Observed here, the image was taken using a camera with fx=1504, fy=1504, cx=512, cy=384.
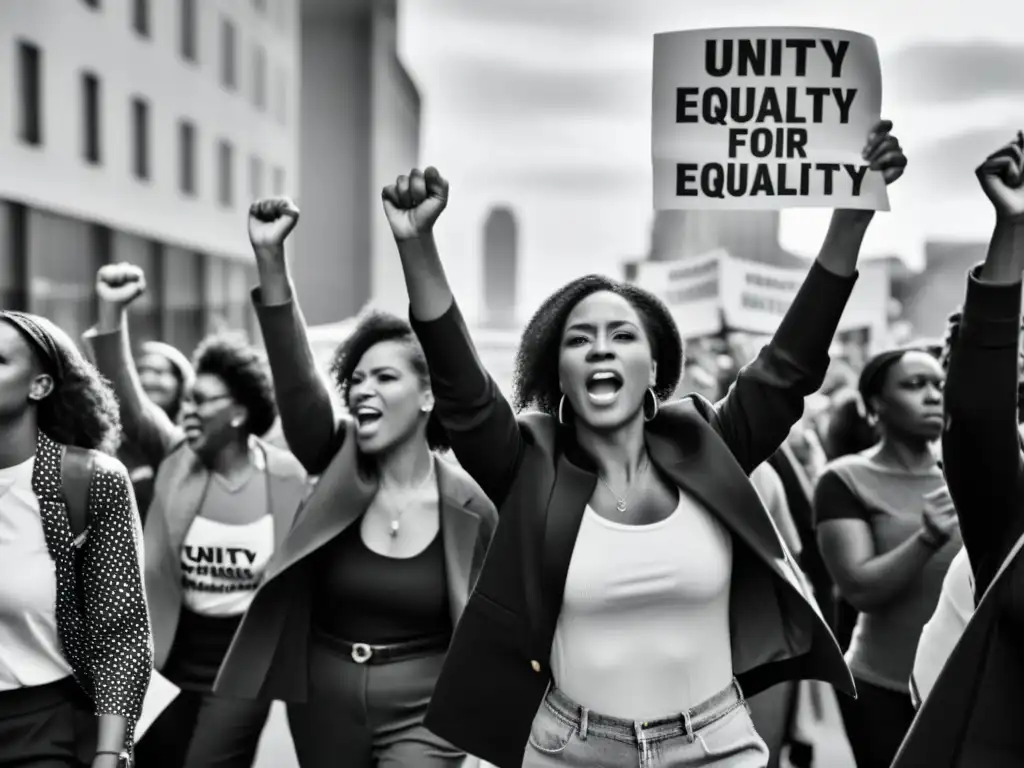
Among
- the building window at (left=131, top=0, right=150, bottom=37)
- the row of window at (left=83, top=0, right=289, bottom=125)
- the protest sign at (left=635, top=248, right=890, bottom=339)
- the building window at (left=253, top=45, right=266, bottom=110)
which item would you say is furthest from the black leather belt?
the building window at (left=253, top=45, right=266, bottom=110)

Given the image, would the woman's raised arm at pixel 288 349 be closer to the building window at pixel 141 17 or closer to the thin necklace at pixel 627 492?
the thin necklace at pixel 627 492

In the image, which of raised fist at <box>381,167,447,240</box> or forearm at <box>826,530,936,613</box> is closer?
raised fist at <box>381,167,447,240</box>

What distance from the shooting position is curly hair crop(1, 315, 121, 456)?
378 centimetres

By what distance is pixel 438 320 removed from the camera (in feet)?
10.8

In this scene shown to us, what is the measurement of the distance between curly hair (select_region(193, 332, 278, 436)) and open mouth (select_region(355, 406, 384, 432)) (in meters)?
1.48

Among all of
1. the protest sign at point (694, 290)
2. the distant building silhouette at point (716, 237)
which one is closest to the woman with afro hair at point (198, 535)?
the protest sign at point (694, 290)

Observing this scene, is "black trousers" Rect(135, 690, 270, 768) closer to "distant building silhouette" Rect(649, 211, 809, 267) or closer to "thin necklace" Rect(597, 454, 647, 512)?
"thin necklace" Rect(597, 454, 647, 512)

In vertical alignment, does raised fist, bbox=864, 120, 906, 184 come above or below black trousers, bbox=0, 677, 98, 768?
above

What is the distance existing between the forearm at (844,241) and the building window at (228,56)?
29534 mm

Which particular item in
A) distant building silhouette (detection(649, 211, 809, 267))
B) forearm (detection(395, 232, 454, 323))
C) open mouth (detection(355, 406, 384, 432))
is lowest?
open mouth (detection(355, 406, 384, 432))

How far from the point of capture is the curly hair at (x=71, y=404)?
3.78 metres

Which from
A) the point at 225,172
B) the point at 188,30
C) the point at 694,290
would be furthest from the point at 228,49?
the point at 694,290

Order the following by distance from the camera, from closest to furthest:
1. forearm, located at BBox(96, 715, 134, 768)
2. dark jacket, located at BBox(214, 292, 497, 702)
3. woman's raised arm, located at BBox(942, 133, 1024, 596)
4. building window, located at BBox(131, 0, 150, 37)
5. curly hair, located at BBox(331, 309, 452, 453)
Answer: woman's raised arm, located at BBox(942, 133, 1024, 596) < forearm, located at BBox(96, 715, 134, 768) < dark jacket, located at BBox(214, 292, 497, 702) < curly hair, located at BBox(331, 309, 452, 453) < building window, located at BBox(131, 0, 150, 37)

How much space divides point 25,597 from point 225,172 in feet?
96.8
